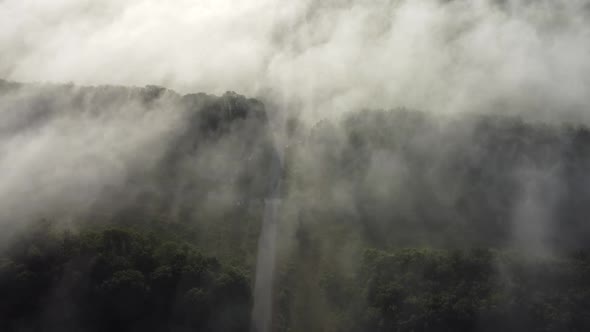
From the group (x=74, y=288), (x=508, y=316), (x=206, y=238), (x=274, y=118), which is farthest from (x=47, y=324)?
(x=274, y=118)

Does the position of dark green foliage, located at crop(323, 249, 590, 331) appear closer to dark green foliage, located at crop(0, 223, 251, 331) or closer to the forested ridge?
the forested ridge

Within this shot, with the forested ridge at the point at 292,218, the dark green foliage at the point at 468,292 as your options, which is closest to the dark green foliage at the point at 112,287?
the forested ridge at the point at 292,218

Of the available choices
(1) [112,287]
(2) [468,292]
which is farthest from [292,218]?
(1) [112,287]

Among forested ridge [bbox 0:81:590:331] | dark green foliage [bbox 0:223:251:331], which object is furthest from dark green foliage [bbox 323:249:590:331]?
dark green foliage [bbox 0:223:251:331]

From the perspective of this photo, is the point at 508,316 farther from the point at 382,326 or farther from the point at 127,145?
the point at 127,145

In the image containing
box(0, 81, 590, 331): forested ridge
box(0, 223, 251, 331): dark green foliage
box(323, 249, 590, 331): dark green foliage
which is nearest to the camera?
box(0, 223, 251, 331): dark green foliage

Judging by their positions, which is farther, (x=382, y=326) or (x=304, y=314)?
(x=304, y=314)
